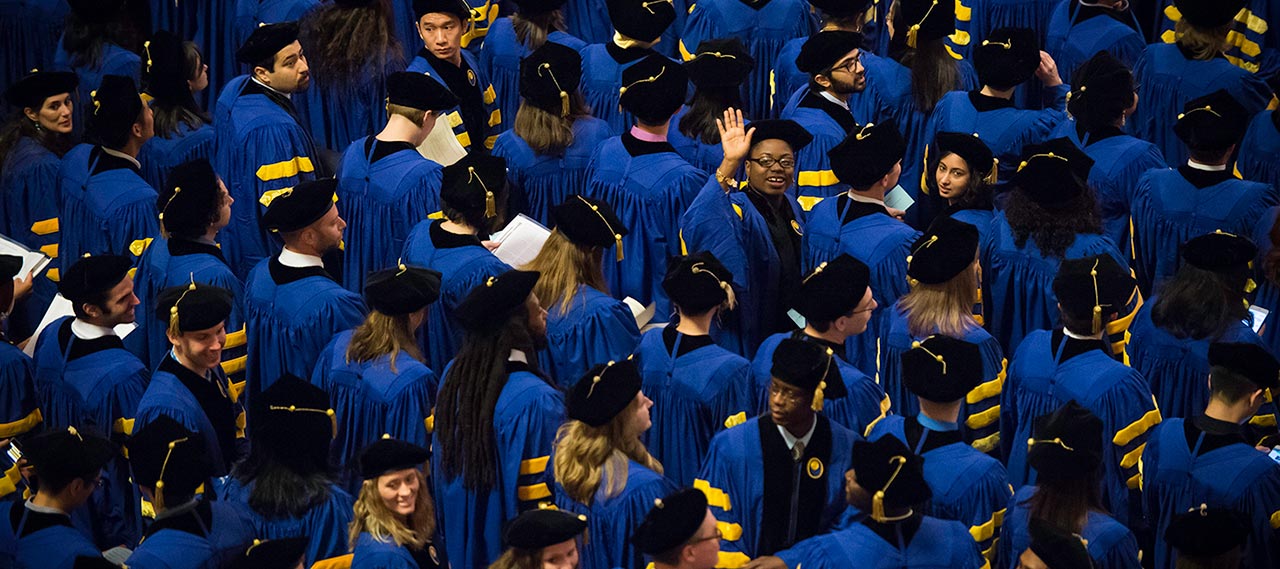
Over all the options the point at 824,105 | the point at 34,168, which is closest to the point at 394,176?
the point at 34,168

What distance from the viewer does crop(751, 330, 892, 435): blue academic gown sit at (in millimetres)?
8656

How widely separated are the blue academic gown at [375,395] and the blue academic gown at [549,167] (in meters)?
1.97

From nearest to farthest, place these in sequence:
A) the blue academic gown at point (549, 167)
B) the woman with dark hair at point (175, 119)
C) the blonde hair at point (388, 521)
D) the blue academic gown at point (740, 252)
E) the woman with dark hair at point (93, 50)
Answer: the blonde hair at point (388, 521) → the blue academic gown at point (740, 252) → the blue academic gown at point (549, 167) → the woman with dark hair at point (175, 119) → the woman with dark hair at point (93, 50)

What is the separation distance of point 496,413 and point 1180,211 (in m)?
3.61

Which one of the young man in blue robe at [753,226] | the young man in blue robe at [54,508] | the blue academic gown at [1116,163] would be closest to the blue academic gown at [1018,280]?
the blue academic gown at [1116,163]

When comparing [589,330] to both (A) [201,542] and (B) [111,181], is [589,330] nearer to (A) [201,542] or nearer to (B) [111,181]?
(A) [201,542]

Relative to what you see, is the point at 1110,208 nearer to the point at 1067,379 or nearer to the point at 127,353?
the point at 1067,379

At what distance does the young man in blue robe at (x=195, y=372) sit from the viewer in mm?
8750

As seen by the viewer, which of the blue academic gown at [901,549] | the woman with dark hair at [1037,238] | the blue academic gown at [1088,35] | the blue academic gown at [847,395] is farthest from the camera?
the blue academic gown at [1088,35]

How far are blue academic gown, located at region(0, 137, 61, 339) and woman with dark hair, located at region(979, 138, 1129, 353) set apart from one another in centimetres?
453

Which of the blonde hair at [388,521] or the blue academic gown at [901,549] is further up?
the blue academic gown at [901,549]

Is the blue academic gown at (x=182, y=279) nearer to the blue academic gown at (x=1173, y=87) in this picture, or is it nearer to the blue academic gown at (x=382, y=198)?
the blue academic gown at (x=382, y=198)

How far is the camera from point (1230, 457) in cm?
854

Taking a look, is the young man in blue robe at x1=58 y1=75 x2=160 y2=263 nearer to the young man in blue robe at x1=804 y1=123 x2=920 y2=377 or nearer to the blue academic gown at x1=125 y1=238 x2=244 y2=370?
the blue academic gown at x1=125 y1=238 x2=244 y2=370
